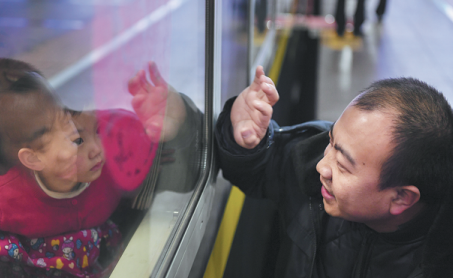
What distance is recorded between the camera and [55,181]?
721mm

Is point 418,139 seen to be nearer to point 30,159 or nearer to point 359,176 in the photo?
point 359,176

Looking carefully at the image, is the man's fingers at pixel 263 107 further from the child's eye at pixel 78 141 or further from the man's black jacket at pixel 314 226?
the child's eye at pixel 78 141

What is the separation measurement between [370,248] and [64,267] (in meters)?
0.75

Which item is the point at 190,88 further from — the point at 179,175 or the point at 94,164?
the point at 94,164

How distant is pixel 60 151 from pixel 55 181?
0.06 metres

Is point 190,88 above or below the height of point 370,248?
above

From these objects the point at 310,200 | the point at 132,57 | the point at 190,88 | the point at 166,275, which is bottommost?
the point at 166,275

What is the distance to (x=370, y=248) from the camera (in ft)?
3.36

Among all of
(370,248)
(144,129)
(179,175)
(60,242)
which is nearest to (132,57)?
(144,129)

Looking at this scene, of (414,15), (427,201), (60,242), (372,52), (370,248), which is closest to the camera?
(60,242)

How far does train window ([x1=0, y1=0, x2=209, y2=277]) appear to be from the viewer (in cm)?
70

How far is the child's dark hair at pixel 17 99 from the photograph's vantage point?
563 mm

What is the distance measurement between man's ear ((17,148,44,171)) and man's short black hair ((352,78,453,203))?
0.67 m

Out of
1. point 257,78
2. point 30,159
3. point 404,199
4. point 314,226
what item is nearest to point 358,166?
point 404,199
